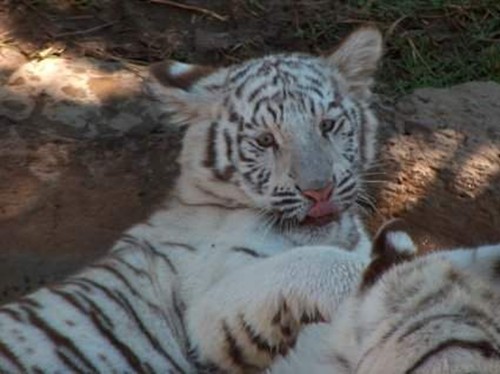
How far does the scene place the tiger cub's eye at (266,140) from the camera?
393cm

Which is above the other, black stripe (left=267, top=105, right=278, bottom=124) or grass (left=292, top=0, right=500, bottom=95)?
black stripe (left=267, top=105, right=278, bottom=124)

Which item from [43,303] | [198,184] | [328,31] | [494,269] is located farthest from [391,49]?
[494,269]

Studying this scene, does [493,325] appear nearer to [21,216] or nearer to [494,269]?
[494,269]

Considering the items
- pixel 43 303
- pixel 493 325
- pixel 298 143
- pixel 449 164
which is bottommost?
pixel 449 164

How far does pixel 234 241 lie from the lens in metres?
3.95

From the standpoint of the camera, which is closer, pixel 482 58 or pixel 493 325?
pixel 493 325

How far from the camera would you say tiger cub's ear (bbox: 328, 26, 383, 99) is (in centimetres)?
423

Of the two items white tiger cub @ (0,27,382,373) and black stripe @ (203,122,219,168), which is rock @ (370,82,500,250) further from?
black stripe @ (203,122,219,168)

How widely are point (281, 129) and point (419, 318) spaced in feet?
5.02

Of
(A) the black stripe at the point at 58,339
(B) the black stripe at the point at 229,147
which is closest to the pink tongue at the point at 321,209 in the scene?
(B) the black stripe at the point at 229,147

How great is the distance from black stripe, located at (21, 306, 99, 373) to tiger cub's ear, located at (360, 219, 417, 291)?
1265 millimetres

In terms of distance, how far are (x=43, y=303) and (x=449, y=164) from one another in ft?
5.38

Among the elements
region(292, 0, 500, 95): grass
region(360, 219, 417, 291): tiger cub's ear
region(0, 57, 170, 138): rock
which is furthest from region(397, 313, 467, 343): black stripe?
region(292, 0, 500, 95): grass

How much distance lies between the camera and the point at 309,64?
4.15m
